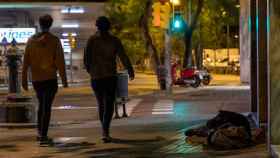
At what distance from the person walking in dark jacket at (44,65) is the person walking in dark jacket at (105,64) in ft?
1.55

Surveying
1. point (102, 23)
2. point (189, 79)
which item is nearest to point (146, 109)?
point (102, 23)

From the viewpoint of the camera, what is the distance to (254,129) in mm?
11219

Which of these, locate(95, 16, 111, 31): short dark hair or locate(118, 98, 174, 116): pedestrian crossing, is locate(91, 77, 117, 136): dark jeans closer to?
locate(95, 16, 111, 31): short dark hair

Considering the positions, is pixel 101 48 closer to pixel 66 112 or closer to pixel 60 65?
pixel 60 65

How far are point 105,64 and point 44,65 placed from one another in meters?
0.88

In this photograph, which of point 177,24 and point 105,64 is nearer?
point 105,64

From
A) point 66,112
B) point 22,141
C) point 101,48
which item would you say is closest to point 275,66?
point 101,48

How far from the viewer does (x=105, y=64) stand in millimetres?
11102

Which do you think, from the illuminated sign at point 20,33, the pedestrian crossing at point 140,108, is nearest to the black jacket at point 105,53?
the pedestrian crossing at point 140,108

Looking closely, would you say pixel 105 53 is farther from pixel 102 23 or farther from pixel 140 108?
pixel 140 108

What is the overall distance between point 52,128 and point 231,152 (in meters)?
5.31

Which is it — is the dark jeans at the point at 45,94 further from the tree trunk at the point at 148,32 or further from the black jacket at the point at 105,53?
the tree trunk at the point at 148,32

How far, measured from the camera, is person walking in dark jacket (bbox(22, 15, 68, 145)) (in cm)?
1105

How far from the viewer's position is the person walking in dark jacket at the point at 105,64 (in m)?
11.1
